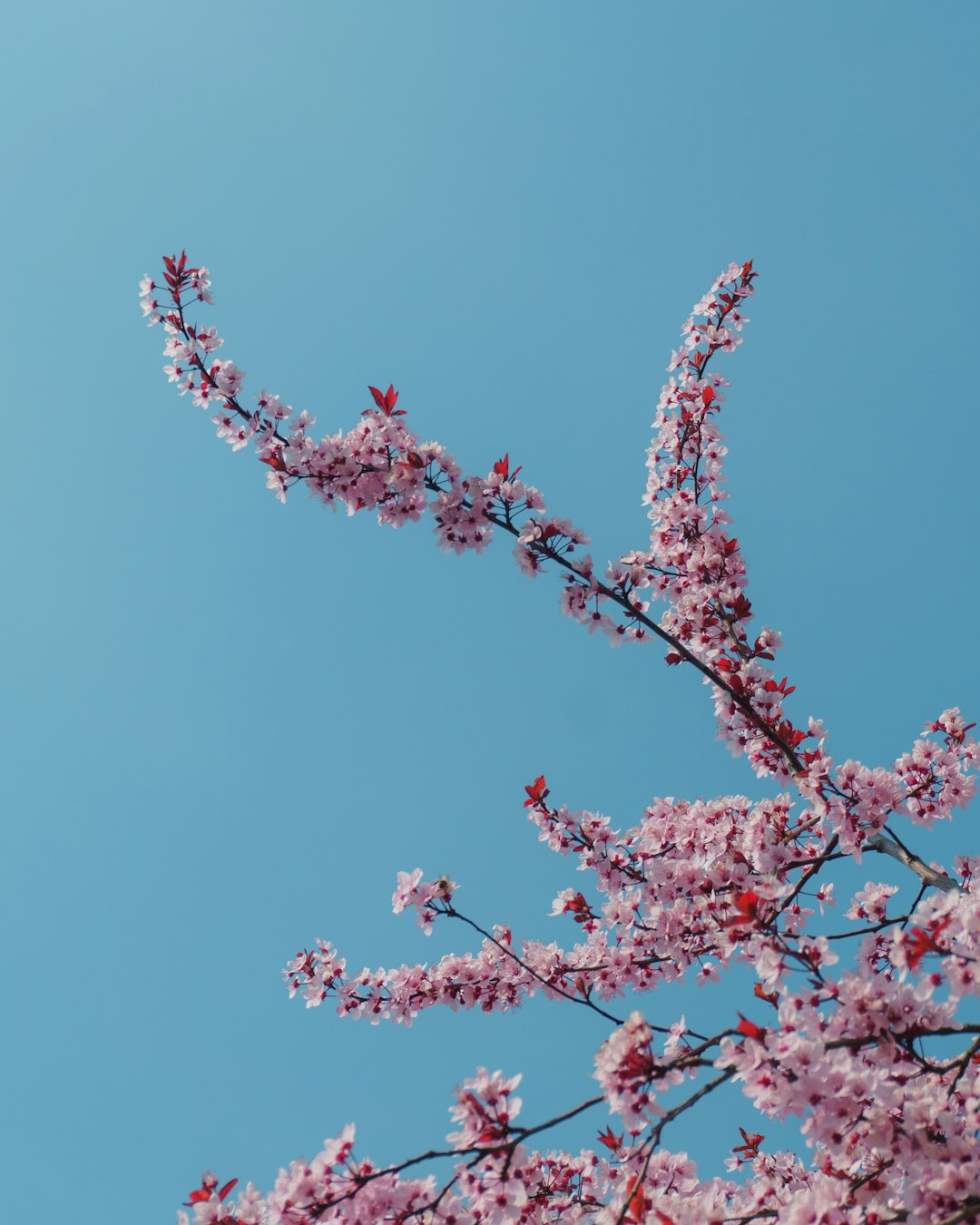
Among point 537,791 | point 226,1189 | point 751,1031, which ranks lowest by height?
point 226,1189

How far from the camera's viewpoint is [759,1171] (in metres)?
7.38

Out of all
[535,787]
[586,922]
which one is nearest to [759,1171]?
[586,922]

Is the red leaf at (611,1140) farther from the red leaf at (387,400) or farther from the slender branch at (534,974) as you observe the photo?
the red leaf at (387,400)

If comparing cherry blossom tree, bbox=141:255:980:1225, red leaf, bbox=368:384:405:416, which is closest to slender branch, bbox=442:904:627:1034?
cherry blossom tree, bbox=141:255:980:1225

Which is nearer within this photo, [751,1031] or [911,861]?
[751,1031]

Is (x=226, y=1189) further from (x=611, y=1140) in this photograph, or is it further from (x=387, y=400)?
(x=387, y=400)

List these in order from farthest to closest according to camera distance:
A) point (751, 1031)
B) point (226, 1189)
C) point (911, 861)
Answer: point (911, 861) → point (226, 1189) → point (751, 1031)

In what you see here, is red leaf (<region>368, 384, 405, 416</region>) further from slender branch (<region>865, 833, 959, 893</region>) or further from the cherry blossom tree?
slender branch (<region>865, 833, 959, 893</region>)

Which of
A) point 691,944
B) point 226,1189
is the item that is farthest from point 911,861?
point 226,1189

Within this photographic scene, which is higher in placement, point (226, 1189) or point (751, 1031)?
point (751, 1031)

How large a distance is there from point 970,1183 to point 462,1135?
79.9 inches

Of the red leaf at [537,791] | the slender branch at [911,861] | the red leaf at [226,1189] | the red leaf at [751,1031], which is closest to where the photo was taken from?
the red leaf at [751,1031]

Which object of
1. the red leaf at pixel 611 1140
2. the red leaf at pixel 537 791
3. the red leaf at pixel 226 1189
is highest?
the red leaf at pixel 537 791

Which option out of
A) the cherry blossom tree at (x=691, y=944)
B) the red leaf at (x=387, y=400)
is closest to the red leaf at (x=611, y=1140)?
the cherry blossom tree at (x=691, y=944)
